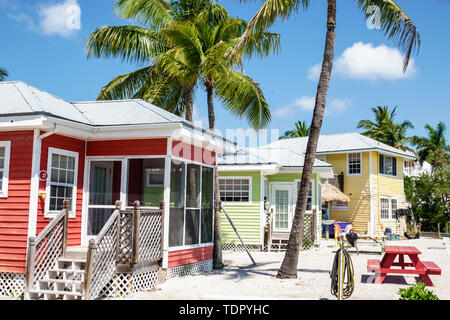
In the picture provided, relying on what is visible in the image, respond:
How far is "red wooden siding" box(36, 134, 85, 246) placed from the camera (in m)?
9.59

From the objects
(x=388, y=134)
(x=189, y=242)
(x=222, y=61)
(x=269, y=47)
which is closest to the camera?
(x=189, y=242)

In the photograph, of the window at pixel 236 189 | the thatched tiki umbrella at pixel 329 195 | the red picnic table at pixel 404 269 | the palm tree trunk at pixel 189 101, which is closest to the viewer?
the red picnic table at pixel 404 269

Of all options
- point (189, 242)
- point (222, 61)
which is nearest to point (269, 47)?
point (222, 61)

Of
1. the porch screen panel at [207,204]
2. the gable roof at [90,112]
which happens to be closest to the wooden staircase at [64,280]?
the gable roof at [90,112]

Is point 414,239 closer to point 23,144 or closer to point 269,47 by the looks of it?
point 269,47

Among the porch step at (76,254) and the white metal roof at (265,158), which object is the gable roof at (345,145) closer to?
the white metal roof at (265,158)

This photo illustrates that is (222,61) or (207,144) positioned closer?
(207,144)

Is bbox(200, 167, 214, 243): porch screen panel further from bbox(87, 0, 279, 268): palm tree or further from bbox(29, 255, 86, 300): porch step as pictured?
bbox(29, 255, 86, 300): porch step

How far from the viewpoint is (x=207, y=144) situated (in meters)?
12.2

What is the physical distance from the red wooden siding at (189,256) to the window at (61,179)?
250 cm

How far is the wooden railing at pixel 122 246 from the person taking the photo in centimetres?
852

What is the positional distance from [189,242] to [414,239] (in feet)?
66.2

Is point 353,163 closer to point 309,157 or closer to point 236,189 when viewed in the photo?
point 236,189

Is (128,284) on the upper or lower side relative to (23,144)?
lower
